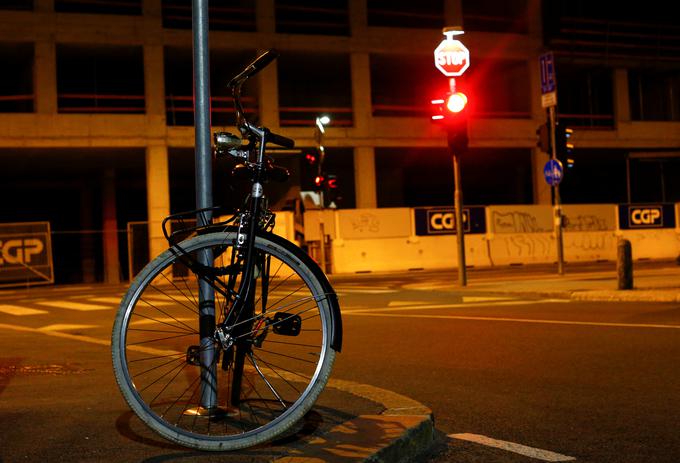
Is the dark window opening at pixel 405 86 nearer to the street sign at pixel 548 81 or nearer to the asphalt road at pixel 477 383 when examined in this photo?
the street sign at pixel 548 81

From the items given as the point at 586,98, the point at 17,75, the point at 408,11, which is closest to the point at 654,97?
the point at 586,98

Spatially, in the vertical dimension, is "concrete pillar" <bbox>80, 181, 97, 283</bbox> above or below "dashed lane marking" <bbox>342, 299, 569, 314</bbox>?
above

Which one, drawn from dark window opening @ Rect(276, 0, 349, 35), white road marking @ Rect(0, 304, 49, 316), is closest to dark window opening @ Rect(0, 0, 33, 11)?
dark window opening @ Rect(276, 0, 349, 35)

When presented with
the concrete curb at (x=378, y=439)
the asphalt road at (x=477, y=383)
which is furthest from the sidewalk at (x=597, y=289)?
the concrete curb at (x=378, y=439)

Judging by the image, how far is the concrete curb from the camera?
12.3 ft

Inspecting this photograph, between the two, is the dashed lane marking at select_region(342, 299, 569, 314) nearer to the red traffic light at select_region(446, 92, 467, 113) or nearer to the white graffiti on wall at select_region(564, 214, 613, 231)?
the red traffic light at select_region(446, 92, 467, 113)

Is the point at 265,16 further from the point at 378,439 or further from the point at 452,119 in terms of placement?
the point at 378,439

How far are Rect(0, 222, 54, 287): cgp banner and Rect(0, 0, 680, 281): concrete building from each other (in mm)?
2932

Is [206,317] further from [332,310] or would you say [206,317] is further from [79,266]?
[79,266]

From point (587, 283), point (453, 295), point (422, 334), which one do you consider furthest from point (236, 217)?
point (587, 283)

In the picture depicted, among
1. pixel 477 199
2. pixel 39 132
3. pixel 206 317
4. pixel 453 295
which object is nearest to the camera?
pixel 206 317

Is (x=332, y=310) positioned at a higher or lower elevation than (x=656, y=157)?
lower

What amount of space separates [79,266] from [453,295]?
24681mm

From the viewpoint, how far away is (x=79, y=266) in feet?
121
